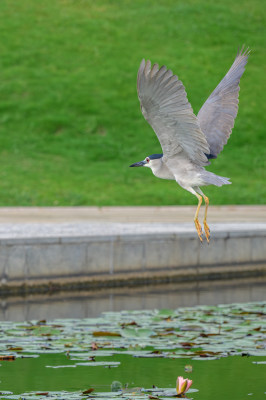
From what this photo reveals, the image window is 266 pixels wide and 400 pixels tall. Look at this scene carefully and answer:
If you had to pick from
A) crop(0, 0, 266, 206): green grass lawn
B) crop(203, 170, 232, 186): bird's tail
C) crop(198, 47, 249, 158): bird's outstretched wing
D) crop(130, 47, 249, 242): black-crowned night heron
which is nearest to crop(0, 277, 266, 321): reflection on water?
crop(198, 47, 249, 158): bird's outstretched wing

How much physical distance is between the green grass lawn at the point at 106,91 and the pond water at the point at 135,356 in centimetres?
1003

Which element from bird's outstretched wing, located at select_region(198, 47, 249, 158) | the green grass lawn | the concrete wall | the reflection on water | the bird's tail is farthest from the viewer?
the green grass lawn

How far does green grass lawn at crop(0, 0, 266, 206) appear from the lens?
66.9 feet

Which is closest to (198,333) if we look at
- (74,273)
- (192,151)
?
(192,151)

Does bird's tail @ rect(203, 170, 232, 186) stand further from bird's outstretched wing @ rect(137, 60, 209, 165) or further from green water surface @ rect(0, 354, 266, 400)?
green water surface @ rect(0, 354, 266, 400)

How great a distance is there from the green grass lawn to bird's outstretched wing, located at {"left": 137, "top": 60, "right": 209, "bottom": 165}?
12118 millimetres

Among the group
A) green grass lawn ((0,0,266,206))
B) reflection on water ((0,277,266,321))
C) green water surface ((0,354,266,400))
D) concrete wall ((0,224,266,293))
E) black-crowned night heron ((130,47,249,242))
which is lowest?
green water surface ((0,354,266,400))

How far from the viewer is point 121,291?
11.0 metres

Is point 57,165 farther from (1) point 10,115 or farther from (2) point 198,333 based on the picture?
(2) point 198,333

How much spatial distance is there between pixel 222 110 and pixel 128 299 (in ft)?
11.3

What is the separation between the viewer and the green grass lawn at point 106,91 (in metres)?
20.4

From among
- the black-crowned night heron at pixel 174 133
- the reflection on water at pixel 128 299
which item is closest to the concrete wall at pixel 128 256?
the reflection on water at pixel 128 299

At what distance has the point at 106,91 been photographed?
26.3m

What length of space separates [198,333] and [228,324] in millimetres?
552
